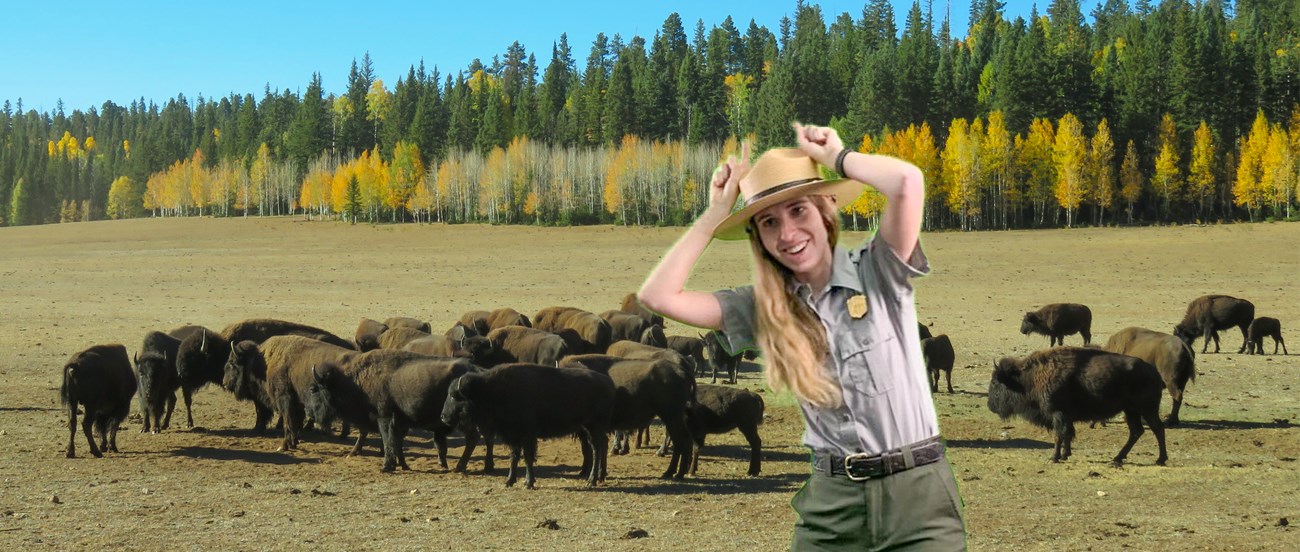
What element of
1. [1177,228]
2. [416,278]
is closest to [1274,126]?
[1177,228]

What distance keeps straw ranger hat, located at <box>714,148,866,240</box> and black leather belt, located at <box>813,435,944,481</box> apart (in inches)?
34.1

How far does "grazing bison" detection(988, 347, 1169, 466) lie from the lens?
15.0 m

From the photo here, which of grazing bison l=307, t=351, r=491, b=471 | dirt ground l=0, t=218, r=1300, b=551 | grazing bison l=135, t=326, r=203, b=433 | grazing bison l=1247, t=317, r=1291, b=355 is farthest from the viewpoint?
grazing bison l=1247, t=317, r=1291, b=355

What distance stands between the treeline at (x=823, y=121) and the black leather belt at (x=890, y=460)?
78.6 m

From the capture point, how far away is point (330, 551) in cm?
1018

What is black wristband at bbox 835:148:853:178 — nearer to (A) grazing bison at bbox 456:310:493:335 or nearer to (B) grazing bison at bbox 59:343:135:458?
(B) grazing bison at bbox 59:343:135:458

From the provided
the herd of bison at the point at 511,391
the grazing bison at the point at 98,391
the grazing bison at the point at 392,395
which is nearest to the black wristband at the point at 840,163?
the herd of bison at the point at 511,391

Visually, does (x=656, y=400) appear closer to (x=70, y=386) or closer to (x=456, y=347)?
(x=456, y=347)

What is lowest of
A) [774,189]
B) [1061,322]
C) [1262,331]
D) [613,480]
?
[613,480]

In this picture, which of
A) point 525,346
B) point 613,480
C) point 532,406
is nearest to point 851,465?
point 532,406

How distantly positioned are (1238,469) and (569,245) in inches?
2505

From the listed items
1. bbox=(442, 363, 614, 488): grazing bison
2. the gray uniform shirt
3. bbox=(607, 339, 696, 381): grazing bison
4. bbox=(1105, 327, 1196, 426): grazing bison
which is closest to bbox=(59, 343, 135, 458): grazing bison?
bbox=(442, 363, 614, 488): grazing bison

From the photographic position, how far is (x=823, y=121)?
117812 mm

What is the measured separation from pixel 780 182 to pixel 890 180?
0.35 meters
